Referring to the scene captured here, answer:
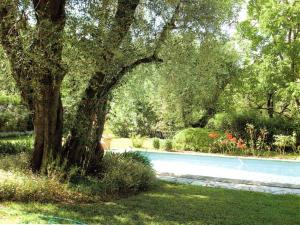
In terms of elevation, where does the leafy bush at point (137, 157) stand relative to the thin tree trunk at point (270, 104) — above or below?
below

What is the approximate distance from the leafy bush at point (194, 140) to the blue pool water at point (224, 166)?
4.43ft

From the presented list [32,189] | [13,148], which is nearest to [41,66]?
[32,189]

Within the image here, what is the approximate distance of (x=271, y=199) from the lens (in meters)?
9.53

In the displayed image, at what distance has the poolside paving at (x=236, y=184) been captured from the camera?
11.0 metres

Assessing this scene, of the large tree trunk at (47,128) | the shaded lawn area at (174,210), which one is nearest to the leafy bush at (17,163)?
the large tree trunk at (47,128)

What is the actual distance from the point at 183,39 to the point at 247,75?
15132mm

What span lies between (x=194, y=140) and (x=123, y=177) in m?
11.7

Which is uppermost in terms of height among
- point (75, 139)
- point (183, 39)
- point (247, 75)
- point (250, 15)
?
point (250, 15)

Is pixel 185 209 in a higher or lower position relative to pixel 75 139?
lower

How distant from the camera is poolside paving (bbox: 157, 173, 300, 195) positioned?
11.0m

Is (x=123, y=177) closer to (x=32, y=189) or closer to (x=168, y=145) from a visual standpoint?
(x=32, y=189)

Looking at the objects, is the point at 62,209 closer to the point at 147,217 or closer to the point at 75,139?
the point at 147,217

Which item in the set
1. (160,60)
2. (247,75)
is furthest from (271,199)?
(247,75)

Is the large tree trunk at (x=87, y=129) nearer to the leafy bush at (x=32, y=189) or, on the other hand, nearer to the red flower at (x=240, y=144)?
the leafy bush at (x=32, y=189)
